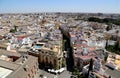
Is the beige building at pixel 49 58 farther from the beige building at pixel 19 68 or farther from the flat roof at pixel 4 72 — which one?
the flat roof at pixel 4 72

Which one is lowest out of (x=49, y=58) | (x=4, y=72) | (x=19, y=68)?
(x=49, y=58)

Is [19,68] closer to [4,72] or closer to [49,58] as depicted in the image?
[4,72]

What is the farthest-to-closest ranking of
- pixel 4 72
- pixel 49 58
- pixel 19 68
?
1. pixel 49 58
2. pixel 19 68
3. pixel 4 72

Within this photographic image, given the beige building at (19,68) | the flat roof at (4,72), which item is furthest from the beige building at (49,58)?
the flat roof at (4,72)

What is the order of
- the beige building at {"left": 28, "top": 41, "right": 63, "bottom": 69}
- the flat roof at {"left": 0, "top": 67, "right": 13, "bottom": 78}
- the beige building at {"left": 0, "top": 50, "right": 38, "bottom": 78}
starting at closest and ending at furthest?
the flat roof at {"left": 0, "top": 67, "right": 13, "bottom": 78}
the beige building at {"left": 0, "top": 50, "right": 38, "bottom": 78}
the beige building at {"left": 28, "top": 41, "right": 63, "bottom": 69}

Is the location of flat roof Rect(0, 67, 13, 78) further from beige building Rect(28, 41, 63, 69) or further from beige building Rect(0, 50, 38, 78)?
beige building Rect(28, 41, 63, 69)

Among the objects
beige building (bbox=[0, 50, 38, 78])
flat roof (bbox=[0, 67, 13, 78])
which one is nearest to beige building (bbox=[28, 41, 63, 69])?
beige building (bbox=[0, 50, 38, 78])

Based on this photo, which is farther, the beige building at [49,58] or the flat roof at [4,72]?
the beige building at [49,58]

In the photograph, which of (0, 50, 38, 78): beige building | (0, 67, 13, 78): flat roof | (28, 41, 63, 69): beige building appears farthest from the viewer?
(28, 41, 63, 69): beige building

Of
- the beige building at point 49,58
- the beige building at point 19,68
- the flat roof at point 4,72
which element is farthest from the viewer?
the beige building at point 49,58

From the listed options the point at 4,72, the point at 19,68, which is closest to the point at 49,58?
the point at 19,68

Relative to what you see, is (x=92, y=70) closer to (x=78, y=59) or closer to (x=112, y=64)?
(x=112, y=64)
